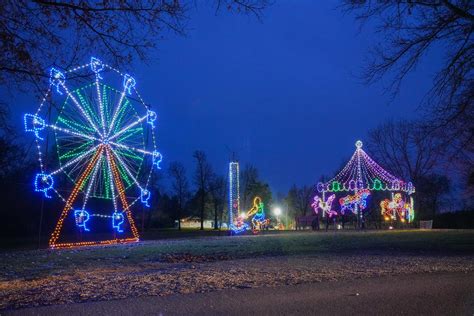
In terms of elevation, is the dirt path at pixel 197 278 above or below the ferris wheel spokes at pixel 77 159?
below

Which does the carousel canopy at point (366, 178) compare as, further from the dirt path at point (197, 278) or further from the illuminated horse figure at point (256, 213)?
the dirt path at point (197, 278)

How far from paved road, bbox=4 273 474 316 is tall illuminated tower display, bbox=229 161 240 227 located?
3299 centimetres

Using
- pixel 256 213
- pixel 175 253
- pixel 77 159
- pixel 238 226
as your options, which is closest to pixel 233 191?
pixel 238 226

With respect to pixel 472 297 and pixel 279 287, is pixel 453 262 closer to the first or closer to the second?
pixel 472 297

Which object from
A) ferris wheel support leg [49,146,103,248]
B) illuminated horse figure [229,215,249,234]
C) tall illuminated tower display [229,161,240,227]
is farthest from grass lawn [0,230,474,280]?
tall illuminated tower display [229,161,240,227]

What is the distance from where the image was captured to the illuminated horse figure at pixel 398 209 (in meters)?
51.2

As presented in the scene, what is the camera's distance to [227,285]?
8672mm

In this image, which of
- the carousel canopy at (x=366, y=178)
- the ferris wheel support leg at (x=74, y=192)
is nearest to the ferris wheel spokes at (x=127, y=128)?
→ the ferris wheel support leg at (x=74, y=192)

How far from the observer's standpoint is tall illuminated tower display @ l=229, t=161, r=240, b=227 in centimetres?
4147

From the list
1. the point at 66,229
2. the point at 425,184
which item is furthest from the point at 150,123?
the point at 425,184

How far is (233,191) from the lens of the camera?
42781 millimetres

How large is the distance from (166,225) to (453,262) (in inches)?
2674

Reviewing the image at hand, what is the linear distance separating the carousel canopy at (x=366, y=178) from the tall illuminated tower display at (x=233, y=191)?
12802mm

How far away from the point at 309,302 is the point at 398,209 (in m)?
47.9
